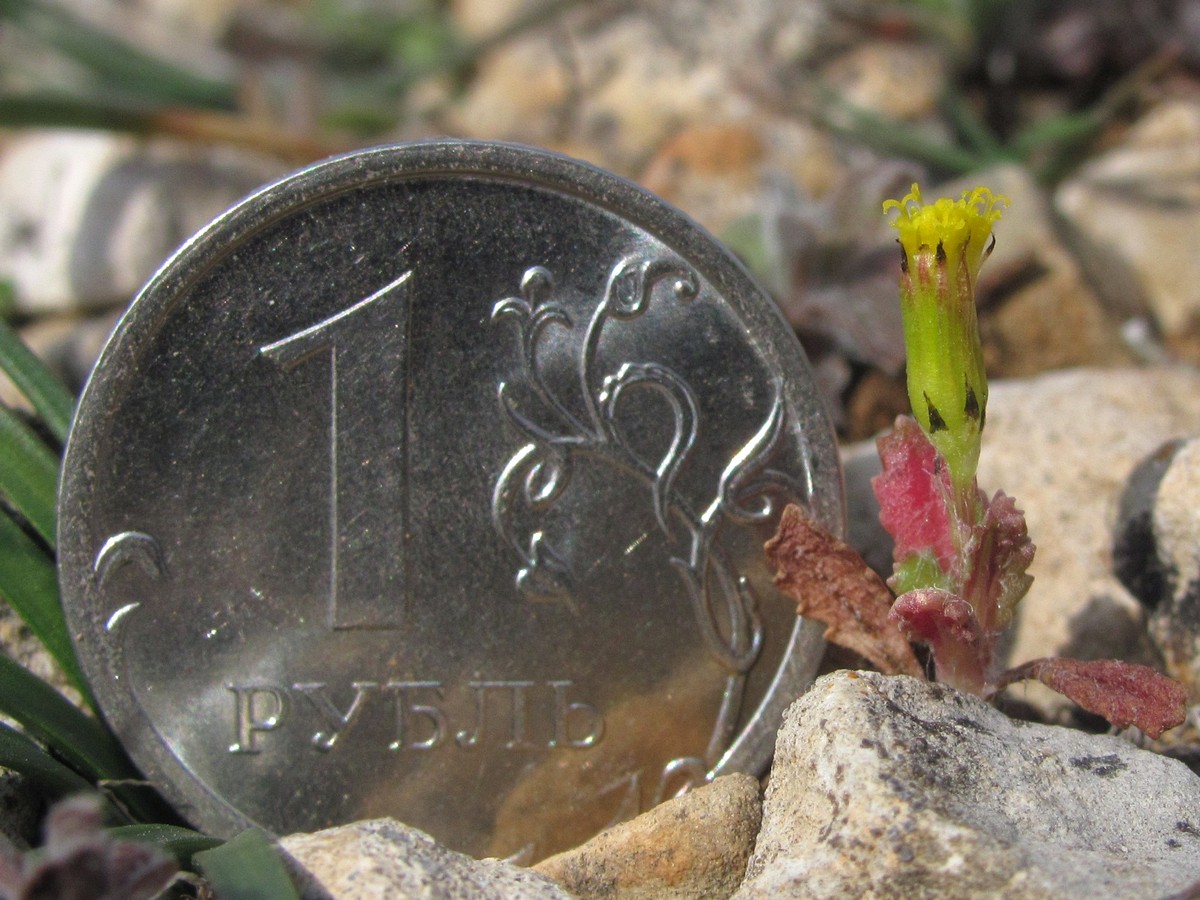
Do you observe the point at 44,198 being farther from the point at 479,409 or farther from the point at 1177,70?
the point at 1177,70

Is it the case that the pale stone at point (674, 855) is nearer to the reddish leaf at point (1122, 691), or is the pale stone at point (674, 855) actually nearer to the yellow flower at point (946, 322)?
the reddish leaf at point (1122, 691)

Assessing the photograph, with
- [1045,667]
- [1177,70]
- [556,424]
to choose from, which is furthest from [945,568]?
[1177,70]

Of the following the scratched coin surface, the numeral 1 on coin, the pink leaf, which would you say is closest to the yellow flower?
the pink leaf

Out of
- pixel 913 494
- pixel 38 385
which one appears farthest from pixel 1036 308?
pixel 38 385

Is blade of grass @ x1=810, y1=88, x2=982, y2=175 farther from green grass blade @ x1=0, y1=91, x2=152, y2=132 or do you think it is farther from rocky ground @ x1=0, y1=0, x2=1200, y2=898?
green grass blade @ x1=0, y1=91, x2=152, y2=132

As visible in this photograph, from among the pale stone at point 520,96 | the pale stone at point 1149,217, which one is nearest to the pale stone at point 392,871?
the pale stone at point 1149,217

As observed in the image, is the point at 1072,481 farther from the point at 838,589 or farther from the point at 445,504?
the point at 445,504
